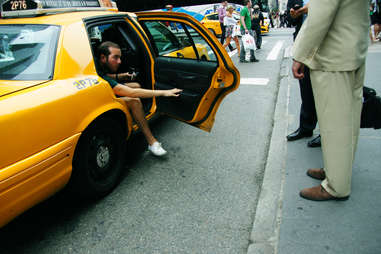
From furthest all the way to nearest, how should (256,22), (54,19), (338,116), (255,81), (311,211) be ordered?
(256,22) → (255,81) → (54,19) → (311,211) → (338,116)

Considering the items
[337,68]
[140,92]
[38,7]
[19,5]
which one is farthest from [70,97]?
[337,68]

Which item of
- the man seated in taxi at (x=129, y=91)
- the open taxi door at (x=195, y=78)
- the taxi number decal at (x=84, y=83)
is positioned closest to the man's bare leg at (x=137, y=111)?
the man seated in taxi at (x=129, y=91)

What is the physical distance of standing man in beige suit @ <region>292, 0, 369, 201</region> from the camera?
6.63 ft

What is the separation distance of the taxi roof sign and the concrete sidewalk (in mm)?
2702

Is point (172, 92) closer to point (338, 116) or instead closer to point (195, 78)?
point (195, 78)

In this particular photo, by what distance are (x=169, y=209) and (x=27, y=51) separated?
177cm

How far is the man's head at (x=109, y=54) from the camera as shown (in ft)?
10.4

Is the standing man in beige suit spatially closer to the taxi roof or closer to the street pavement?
the street pavement

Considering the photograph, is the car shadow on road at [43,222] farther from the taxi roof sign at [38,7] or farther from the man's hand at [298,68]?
the man's hand at [298,68]

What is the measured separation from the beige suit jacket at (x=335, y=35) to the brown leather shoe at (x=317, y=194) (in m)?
0.99

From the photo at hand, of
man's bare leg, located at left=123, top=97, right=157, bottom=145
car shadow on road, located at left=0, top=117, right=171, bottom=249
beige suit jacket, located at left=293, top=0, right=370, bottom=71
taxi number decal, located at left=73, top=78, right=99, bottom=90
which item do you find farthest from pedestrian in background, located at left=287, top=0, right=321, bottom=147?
car shadow on road, located at left=0, top=117, right=171, bottom=249

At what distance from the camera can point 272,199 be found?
258cm

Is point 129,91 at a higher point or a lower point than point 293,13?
lower

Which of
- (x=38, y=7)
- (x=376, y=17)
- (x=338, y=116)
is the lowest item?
(x=376, y=17)
